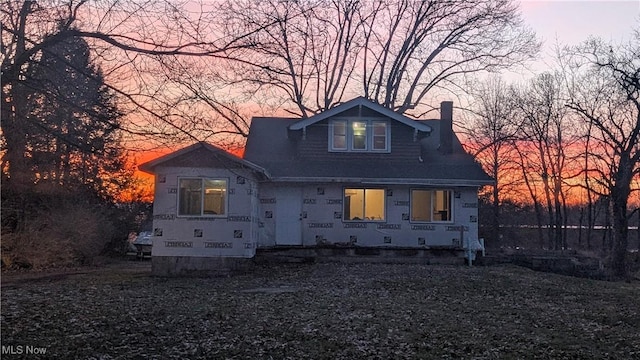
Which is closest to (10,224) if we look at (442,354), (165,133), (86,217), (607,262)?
(86,217)

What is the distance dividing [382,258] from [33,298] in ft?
39.2

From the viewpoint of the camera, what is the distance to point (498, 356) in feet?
26.4

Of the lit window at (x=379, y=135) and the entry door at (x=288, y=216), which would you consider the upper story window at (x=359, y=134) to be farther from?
the entry door at (x=288, y=216)

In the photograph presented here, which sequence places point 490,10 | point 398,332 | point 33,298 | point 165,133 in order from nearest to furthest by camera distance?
point 165,133 → point 398,332 → point 33,298 → point 490,10

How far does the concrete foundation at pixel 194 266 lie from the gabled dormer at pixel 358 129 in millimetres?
7071

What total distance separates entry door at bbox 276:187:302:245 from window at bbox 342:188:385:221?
1744 millimetres

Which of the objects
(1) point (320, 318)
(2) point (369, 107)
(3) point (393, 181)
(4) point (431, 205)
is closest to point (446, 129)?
(2) point (369, 107)

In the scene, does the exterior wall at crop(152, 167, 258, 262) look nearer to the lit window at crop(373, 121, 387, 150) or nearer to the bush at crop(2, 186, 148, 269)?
the bush at crop(2, 186, 148, 269)

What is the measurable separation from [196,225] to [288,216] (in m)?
4.73

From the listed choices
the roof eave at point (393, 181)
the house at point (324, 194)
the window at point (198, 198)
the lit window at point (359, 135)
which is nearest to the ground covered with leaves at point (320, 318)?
the house at point (324, 194)

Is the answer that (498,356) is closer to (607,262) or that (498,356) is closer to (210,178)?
(210,178)

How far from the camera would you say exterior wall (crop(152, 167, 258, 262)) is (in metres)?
18.3

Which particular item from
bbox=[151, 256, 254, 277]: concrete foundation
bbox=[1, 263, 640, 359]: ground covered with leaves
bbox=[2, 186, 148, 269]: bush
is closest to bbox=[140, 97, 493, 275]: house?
bbox=[151, 256, 254, 277]: concrete foundation

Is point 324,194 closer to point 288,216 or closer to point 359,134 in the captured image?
point 288,216
